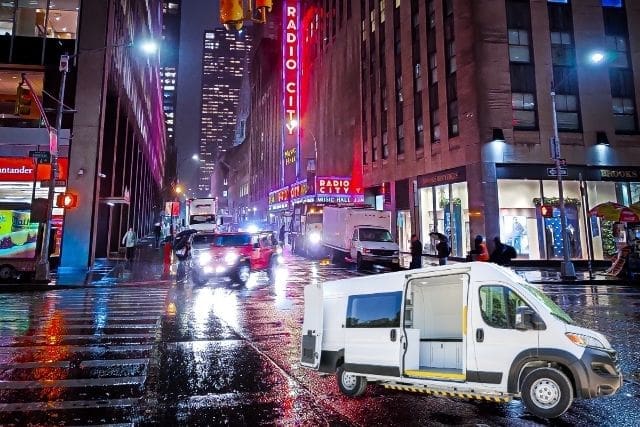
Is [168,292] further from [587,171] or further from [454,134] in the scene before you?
[587,171]

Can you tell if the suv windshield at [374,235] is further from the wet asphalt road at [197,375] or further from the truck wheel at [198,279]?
the wet asphalt road at [197,375]

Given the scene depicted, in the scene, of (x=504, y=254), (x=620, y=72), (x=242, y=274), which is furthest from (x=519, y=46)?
(x=242, y=274)

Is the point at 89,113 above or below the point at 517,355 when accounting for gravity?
above

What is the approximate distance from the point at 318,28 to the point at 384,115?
84.2ft

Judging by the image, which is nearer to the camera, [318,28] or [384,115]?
[384,115]

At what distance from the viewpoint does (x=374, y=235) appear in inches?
961

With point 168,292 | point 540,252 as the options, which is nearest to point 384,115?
point 540,252

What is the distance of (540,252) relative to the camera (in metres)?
25.7

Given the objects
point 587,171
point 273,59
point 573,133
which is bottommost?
point 587,171

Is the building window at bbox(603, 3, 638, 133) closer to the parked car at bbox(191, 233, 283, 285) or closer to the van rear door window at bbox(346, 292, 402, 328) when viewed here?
the parked car at bbox(191, 233, 283, 285)

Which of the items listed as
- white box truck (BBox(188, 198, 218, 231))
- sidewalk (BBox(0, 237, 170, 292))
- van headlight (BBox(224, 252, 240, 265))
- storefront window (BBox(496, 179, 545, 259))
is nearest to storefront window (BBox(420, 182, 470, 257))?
storefront window (BBox(496, 179, 545, 259))

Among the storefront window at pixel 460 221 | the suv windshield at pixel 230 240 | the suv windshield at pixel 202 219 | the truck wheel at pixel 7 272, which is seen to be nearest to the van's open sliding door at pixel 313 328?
the suv windshield at pixel 230 240

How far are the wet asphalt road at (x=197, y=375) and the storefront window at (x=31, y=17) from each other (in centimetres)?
1825

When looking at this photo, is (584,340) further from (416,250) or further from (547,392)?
(416,250)
